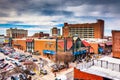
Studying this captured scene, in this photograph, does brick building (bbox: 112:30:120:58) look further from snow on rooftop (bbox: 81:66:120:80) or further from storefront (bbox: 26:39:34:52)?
storefront (bbox: 26:39:34:52)

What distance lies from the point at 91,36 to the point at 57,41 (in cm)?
812

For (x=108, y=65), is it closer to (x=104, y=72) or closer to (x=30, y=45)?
(x=104, y=72)

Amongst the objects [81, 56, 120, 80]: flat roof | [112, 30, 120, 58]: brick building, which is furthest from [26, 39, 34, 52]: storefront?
[81, 56, 120, 80]: flat roof

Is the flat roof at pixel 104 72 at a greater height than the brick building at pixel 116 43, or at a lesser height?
lesser

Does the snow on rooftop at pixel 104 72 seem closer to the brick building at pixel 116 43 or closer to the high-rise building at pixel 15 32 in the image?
the brick building at pixel 116 43

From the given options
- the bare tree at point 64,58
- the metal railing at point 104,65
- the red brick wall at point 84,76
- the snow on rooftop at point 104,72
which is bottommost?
the bare tree at point 64,58

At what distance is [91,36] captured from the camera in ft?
56.4

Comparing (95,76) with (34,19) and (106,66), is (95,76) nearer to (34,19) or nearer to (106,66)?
(106,66)

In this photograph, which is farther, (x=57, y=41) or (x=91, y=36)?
(x=91, y=36)

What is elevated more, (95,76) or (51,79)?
(95,76)

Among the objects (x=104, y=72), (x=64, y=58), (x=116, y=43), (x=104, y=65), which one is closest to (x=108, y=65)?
(x=104, y=65)

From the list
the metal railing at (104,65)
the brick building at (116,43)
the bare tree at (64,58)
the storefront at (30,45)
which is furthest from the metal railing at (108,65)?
the storefront at (30,45)

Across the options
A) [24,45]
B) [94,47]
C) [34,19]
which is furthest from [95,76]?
[24,45]

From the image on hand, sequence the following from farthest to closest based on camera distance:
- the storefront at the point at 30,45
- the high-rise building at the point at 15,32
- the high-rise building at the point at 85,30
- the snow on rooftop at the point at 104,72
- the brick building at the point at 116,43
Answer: the high-rise building at the point at 85,30, the high-rise building at the point at 15,32, the storefront at the point at 30,45, the brick building at the point at 116,43, the snow on rooftop at the point at 104,72
